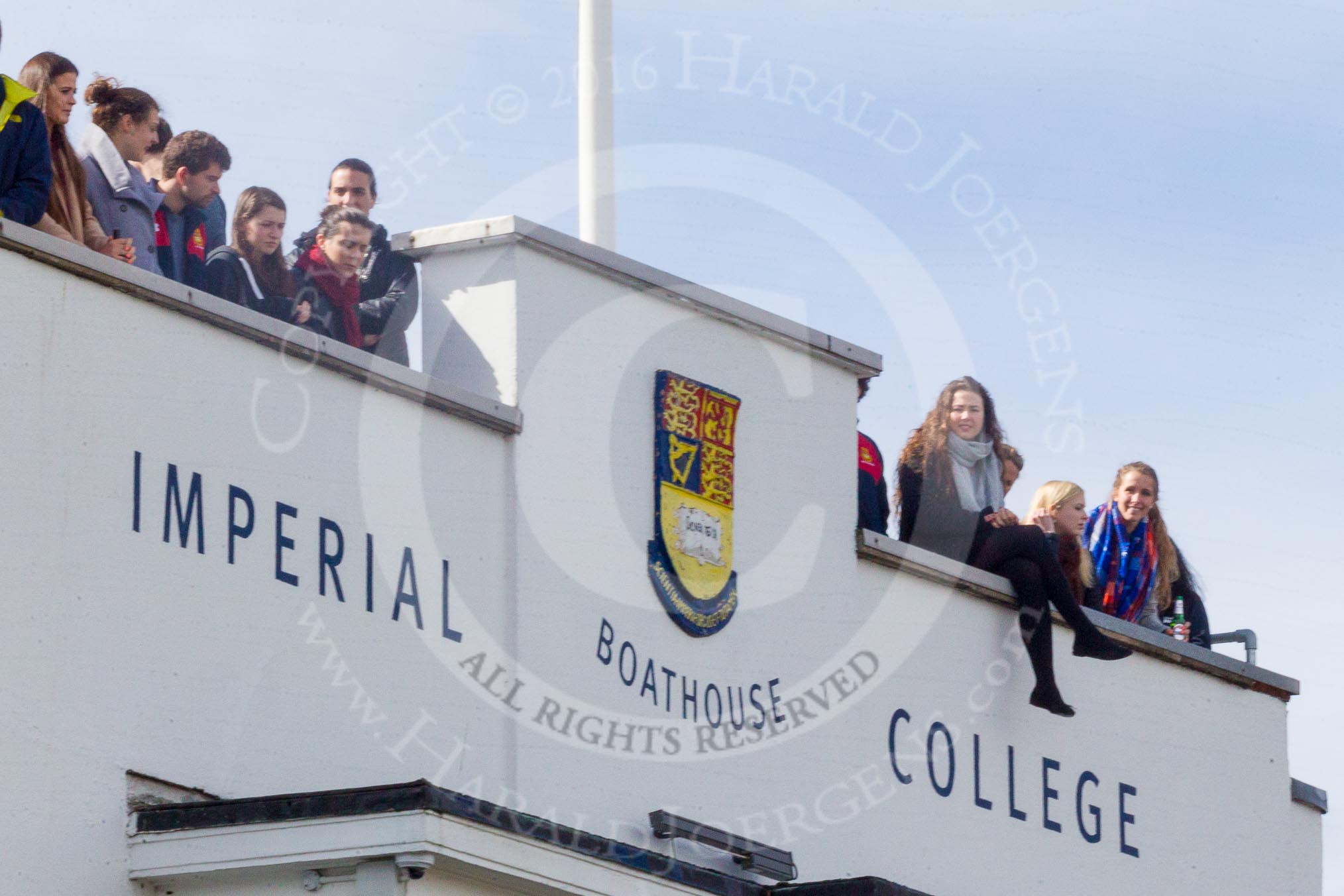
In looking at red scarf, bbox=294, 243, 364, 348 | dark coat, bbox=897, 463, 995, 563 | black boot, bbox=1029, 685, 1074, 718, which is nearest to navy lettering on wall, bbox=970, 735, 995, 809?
black boot, bbox=1029, 685, 1074, 718

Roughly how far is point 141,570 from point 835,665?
14.2 ft

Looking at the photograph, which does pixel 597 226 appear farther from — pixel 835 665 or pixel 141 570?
pixel 141 570

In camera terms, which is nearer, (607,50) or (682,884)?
(682,884)

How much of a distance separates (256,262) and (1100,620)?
577cm

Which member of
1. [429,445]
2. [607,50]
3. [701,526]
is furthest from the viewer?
[607,50]

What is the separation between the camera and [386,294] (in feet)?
41.4

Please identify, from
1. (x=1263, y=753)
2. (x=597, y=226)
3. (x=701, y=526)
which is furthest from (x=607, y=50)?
(x=1263, y=753)

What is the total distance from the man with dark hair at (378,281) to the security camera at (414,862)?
3.24 metres

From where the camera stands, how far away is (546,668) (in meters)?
12.1

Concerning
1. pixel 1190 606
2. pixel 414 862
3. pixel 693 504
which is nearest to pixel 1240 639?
pixel 1190 606

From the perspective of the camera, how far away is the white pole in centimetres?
1468

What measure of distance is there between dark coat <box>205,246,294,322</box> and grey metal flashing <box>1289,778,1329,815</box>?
785cm

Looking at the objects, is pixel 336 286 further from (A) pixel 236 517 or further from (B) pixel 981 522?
(B) pixel 981 522

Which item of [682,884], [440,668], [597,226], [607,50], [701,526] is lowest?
[682,884]
